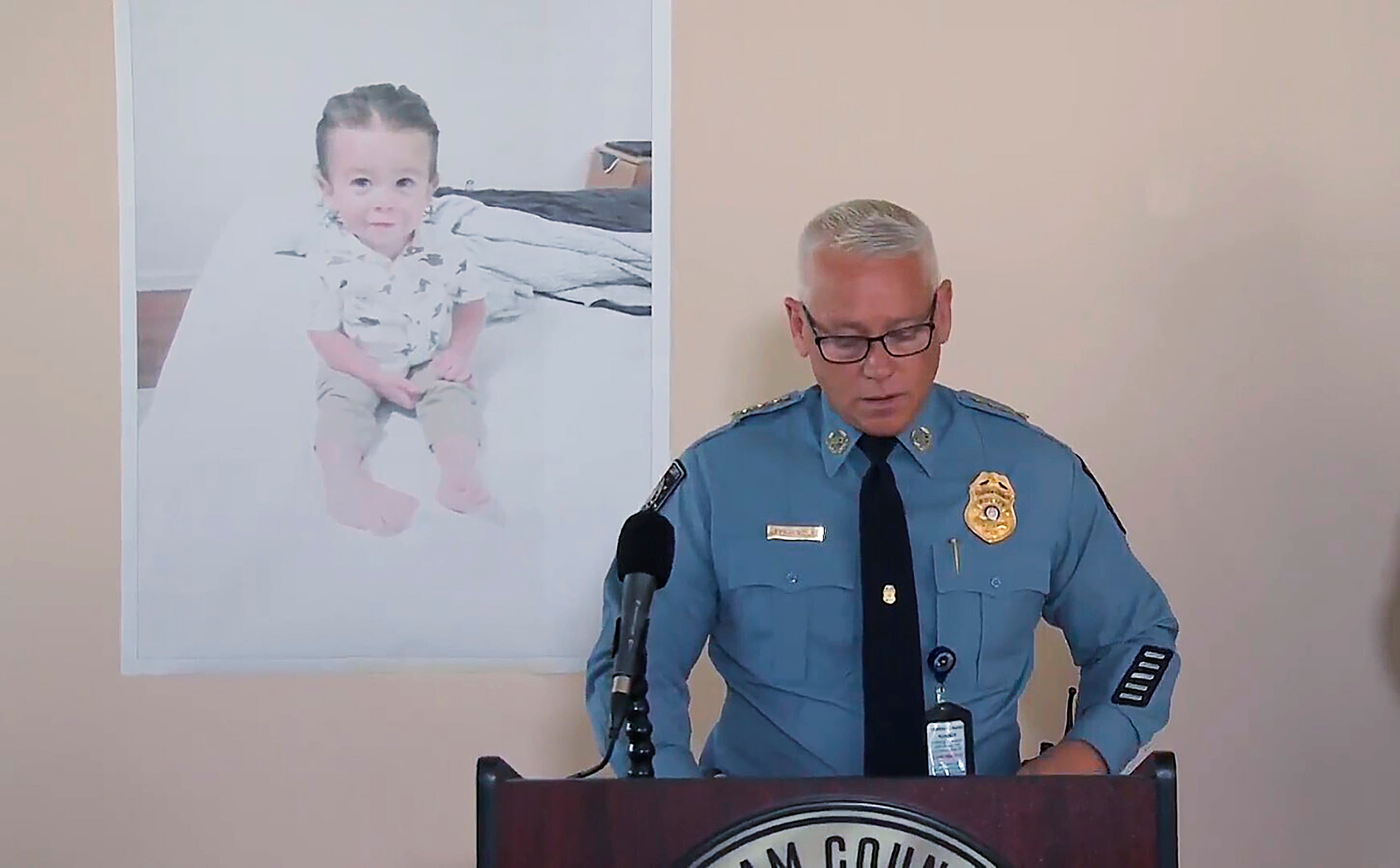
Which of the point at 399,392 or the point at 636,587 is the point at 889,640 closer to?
the point at 636,587

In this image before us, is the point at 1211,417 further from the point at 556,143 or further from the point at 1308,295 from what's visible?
the point at 556,143

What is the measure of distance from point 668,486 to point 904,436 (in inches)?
10.7

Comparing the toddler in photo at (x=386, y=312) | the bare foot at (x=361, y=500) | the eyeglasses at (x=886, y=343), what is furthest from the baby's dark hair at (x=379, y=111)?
the eyeglasses at (x=886, y=343)

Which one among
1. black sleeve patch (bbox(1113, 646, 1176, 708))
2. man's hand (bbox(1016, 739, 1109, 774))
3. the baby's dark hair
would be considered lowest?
man's hand (bbox(1016, 739, 1109, 774))

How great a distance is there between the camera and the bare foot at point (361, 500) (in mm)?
2020

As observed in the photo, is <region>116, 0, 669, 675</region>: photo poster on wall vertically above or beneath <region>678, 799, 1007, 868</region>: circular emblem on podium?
above

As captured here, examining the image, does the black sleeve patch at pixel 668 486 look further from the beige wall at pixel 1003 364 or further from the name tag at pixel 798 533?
the beige wall at pixel 1003 364

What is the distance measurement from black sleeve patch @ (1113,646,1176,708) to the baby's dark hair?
1.15m

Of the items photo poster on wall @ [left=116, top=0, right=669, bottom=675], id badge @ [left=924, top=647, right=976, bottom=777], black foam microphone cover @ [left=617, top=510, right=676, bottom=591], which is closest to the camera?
black foam microphone cover @ [left=617, top=510, right=676, bottom=591]

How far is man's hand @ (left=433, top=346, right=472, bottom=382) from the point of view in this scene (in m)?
2.02

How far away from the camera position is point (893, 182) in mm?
2010

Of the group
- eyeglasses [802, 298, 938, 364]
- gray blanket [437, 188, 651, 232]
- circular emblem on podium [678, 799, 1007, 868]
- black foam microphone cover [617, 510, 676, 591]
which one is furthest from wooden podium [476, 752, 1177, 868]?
gray blanket [437, 188, 651, 232]

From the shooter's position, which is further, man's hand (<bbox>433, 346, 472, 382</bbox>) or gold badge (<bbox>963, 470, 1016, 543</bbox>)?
man's hand (<bbox>433, 346, 472, 382</bbox>)

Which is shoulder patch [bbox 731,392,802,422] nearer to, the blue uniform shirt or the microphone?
the blue uniform shirt
